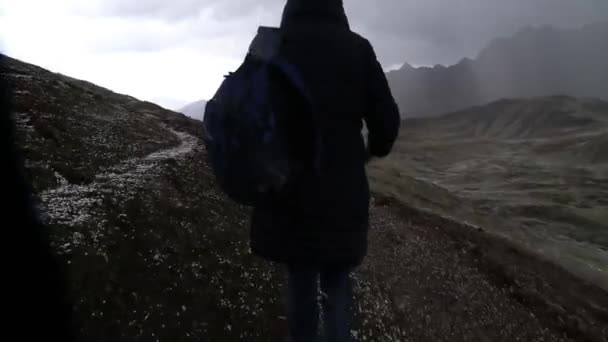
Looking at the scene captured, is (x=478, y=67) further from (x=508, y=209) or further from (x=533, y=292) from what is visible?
(x=533, y=292)

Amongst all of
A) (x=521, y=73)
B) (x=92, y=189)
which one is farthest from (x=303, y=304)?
(x=521, y=73)

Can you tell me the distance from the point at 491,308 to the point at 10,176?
7761 mm

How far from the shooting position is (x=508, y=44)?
192125 mm

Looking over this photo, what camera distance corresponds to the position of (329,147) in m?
3.20

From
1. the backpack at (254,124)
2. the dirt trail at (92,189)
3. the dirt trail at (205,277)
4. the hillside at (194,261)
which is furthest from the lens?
the dirt trail at (92,189)

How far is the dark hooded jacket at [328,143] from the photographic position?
3.13 meters

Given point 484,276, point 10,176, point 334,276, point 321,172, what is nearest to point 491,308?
point 484,276

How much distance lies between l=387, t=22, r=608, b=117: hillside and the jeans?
536 ft

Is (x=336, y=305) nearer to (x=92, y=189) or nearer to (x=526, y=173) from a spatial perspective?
(x=92, y=189)

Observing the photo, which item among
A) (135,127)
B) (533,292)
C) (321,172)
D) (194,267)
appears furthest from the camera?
(135,127)

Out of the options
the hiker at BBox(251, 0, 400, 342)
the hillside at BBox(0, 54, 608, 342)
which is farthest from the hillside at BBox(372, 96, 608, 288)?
the hiker at BBox(251, 0, 400, 342)

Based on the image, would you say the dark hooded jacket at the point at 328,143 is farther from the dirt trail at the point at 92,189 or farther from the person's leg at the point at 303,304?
the dirt trail at the point at 92,189

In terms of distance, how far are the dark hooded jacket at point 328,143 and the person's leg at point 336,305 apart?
0.22 metres

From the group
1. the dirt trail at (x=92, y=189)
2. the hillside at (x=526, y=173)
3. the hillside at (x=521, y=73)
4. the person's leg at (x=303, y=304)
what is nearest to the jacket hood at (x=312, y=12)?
the person's leg at (x=303, y=304)
